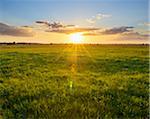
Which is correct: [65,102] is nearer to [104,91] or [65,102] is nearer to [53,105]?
[53,105]

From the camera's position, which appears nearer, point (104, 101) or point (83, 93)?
point (104, 101)

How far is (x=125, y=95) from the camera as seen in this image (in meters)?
9.09

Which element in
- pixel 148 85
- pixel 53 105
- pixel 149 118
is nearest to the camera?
pixel 149 118

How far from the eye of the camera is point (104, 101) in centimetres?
824

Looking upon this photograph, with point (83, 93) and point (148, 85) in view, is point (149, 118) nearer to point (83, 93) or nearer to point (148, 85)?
point (83, 93)

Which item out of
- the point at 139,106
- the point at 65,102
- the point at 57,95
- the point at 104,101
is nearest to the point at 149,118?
the point at 139,106

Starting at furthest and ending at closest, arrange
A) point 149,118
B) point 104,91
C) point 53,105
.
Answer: point 104,91 → point 53,105 → point 149,118

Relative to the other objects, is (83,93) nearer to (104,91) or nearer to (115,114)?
(104,91)

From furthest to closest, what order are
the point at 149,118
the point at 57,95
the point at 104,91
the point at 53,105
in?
the point at 104,91 < the point at 57,95 < the point at 53,105 < the point at 149,118

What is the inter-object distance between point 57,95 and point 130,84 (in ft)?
12.6

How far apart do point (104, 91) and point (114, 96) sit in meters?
0.68

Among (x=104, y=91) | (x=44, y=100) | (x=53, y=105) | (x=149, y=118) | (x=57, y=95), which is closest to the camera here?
(x=149, y=118)

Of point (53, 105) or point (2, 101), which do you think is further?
point (2, 101)

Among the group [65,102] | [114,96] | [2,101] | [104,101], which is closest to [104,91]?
[114,96]
